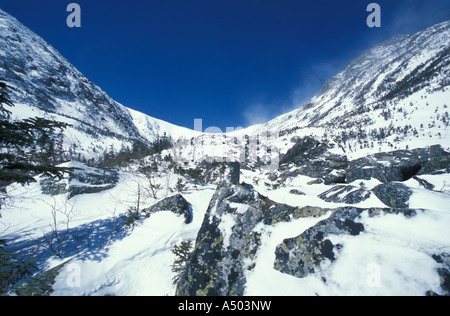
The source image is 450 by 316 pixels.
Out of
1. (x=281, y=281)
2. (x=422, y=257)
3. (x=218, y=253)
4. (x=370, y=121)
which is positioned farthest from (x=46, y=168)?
(x=370, y=121)

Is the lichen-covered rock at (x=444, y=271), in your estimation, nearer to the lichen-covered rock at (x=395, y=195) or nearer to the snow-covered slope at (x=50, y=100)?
the lichen-covered rock at (x=395, y=195)

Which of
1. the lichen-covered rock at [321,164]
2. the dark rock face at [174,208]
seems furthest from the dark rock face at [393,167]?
the dark rock face at [174,208]

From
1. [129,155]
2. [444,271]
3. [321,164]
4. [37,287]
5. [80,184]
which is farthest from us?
[129,155]

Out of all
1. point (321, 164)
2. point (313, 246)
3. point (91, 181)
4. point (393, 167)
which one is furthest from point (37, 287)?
point (321, 164)

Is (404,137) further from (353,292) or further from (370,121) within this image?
(353,292)

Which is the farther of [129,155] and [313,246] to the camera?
[129,155]

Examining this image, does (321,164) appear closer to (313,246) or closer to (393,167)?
(393,167)

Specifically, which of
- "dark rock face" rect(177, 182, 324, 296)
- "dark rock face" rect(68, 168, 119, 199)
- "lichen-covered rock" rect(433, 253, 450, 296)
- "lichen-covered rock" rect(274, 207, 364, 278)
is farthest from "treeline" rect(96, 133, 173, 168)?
"lichen-covered rock" rect(433, 253, 450, 296)

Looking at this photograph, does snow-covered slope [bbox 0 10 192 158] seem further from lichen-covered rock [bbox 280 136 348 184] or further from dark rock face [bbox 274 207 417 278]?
dark rock face [bbox 274 207 417 278]
